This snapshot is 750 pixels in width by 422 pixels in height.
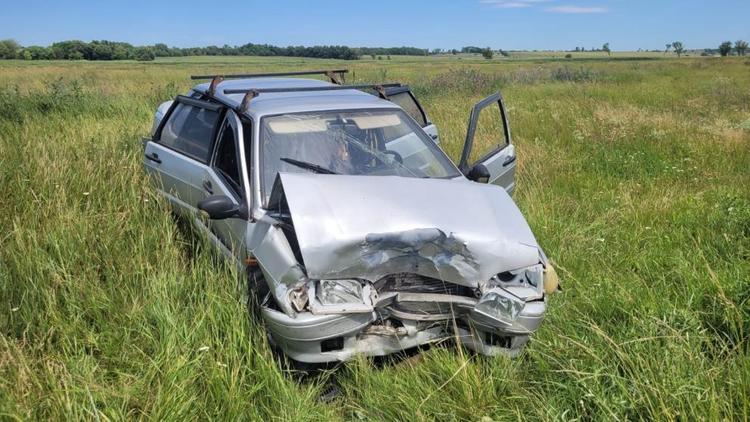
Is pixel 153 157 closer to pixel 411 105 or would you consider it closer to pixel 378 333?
pixel 411 105

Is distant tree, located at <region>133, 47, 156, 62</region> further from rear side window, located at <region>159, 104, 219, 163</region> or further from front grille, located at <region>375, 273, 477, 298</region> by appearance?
front grille, located at <region>375, 273, 477, 298</region>

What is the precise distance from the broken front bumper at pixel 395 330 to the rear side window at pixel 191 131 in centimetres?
218

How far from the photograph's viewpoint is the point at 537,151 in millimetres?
8758

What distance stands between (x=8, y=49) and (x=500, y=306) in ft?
299

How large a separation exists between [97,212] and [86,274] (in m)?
0.92

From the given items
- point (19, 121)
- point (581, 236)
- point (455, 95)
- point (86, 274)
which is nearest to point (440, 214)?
point (86, 274)

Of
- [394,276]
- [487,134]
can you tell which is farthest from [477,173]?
[487,134]

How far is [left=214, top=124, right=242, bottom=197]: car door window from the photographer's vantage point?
3.80 meters

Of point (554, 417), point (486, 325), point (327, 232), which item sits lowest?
point (554, 417)

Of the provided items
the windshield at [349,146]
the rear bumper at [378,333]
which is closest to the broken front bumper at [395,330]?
the rear bumper at [378,333]

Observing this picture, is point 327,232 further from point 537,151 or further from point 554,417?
point 537,151

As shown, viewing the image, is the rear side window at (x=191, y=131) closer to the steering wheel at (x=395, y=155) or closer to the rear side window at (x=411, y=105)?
the steering wheel at (x=395, y=155)

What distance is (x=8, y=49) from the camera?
7388cm

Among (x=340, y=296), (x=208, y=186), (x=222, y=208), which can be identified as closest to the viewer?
(x=340, y=296)
